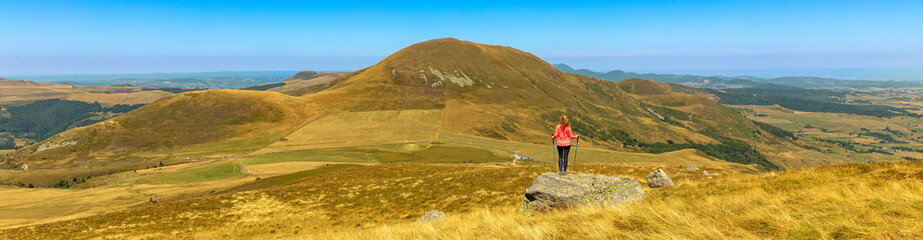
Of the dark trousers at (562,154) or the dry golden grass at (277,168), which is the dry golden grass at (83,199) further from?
the dark trousers at (562,154)

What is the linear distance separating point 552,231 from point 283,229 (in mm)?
23125

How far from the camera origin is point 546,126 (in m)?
188

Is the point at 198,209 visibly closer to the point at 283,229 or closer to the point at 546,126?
the point at 283,229

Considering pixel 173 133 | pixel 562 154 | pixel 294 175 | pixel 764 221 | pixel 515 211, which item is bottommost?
pixel 173 133

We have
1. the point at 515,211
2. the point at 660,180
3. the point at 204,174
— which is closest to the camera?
the point at 515,211

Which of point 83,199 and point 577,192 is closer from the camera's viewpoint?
point 577,192

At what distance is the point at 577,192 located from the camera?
15383mm

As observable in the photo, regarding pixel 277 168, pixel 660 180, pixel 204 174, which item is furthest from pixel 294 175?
pixel 660 180

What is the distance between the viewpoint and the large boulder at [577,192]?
49.7 feet

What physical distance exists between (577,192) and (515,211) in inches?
116

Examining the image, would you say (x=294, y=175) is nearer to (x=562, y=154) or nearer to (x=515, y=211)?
(x=562, y=154)

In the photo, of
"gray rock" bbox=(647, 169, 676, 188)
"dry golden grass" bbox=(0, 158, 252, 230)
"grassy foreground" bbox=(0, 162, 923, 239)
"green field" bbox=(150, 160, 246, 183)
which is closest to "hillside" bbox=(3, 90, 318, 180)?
"green field" bbox=(150, 160, 246, 183)

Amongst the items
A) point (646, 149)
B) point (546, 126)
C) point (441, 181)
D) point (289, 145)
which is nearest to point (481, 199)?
point (441, 181)

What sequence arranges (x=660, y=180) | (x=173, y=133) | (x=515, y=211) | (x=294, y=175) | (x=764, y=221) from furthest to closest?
(x=173, y=133) < (x=294, y=175) < (x=660, y=180) < (x=515, y=211) < (x=764, y=221)
